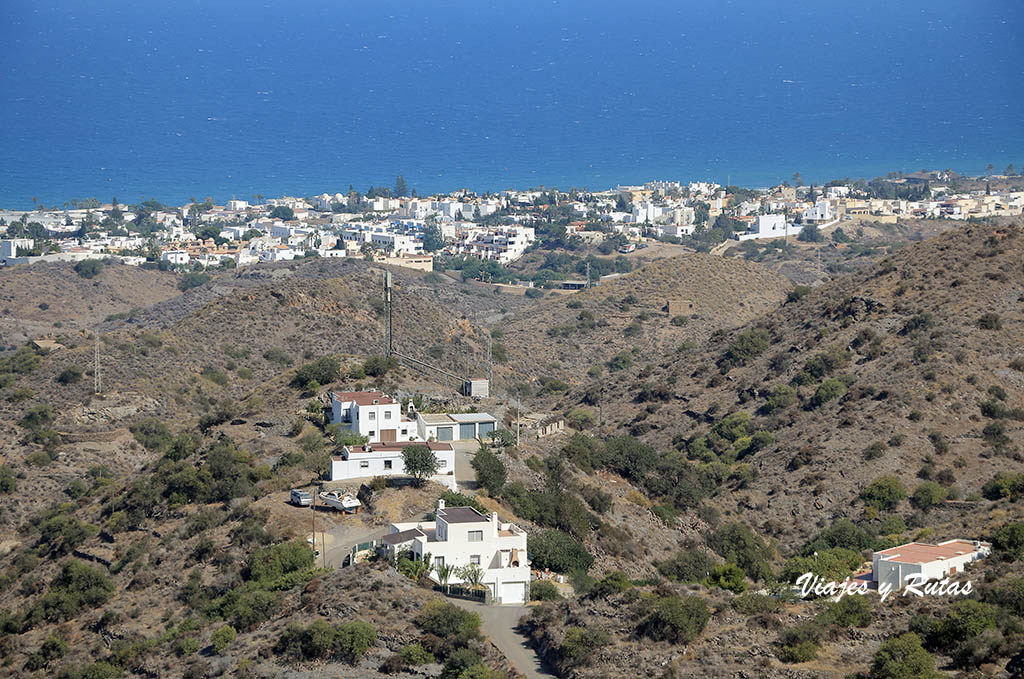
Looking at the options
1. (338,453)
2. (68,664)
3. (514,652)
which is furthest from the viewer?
(338,453)

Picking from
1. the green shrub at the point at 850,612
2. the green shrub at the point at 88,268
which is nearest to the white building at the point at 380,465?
the green shrub at the point at 850,612

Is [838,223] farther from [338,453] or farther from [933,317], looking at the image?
[338,453]

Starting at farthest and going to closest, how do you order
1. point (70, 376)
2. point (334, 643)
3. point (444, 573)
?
point (70, 376), point (444, 573), point (334, 643)

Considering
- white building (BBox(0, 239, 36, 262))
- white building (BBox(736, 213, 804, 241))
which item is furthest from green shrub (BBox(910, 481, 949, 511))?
white building (BBox(0, 239, 36, 262))

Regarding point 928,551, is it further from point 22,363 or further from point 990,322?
point 22,363

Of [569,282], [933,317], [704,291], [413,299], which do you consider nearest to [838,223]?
[569,282]

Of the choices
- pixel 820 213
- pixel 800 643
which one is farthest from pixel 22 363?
pixel 820 213
